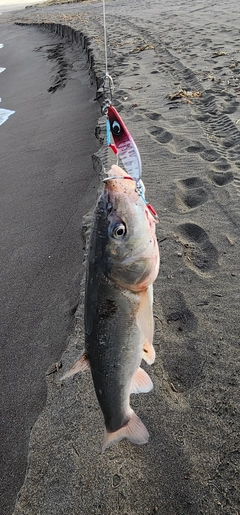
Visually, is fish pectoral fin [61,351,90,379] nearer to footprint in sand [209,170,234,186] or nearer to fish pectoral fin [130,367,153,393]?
fish pectoral fin [130,367,153,393]

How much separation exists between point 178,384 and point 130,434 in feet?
2.72

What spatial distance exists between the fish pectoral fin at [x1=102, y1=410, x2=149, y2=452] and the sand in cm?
43

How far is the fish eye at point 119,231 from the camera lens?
174cm

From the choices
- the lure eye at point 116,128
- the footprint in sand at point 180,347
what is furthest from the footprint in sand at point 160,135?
the lure eye at point 116,128

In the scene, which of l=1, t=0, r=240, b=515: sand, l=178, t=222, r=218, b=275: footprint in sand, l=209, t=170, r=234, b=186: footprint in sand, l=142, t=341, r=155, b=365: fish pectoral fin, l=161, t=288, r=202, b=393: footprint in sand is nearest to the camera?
l=142, t=341, r=155, b=365: fish pectoral fin

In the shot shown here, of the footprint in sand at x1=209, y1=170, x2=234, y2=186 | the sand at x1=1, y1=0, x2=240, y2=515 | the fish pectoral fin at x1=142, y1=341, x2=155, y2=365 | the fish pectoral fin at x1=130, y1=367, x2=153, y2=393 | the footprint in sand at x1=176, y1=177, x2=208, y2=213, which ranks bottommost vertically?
the sand at x1=1, y1=0, x2=240, y2=515

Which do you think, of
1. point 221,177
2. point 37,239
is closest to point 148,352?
point 221,177

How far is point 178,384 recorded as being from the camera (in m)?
2.86

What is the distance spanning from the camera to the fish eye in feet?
5.71

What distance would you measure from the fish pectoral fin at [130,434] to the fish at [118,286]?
5.8 inches

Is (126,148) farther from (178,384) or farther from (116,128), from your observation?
(178,384)

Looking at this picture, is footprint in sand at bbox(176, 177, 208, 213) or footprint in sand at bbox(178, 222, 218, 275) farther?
footprint in sand at bbox(176, 177, 208, 213)

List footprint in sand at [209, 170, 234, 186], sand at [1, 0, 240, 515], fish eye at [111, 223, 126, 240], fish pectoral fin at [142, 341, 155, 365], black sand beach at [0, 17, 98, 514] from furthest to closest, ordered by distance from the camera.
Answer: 1. footprint in sand at [209, 170, 234, 186]
2. black sand beach at [0, 17, 98, 514]
3. sand at [1, 0, 240, 515]
4. fish pectoral fin at [142, 341, 155, 365]
5. fish eye at [111, 223, 126, 240]

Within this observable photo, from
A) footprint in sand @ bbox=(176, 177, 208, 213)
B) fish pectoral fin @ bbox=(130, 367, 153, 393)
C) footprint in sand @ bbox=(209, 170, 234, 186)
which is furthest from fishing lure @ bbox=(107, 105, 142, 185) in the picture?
footprint in sand @ bbox=(209, 170, 234, 186)
